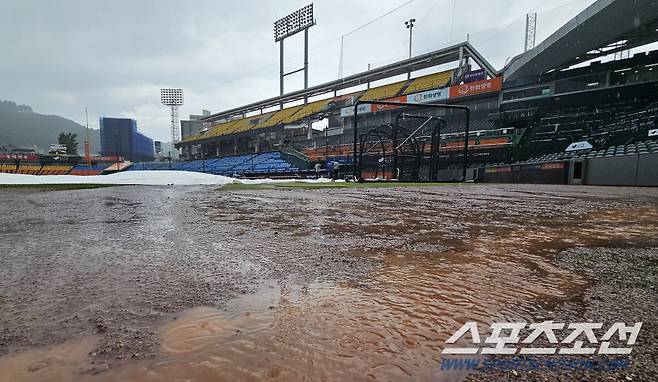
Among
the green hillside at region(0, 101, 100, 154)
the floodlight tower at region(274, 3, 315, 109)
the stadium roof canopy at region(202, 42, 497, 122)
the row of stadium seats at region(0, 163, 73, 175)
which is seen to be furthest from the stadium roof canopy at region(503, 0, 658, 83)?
the green hillside at region(0, 101, 100, 154)

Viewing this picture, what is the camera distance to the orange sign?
24047 mm

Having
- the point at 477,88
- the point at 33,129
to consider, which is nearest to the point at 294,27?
the point at 477,88

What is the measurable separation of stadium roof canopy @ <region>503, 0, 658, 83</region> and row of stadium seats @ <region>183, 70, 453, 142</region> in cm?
680

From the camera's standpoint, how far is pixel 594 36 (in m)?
17.4

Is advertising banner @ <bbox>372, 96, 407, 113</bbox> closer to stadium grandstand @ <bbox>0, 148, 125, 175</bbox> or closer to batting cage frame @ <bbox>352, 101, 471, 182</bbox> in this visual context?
batting cage frame @ <bbox>352, 101, 471, 182</bbox>

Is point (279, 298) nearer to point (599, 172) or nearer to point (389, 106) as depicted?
point (599, 172)

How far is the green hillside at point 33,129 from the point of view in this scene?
103275mm

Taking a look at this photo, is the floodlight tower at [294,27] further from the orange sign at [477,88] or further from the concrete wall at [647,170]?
the concrete wall at [647,170]

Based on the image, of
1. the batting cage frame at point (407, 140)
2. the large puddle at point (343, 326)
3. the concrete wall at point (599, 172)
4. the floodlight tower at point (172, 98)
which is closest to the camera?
the large puddle at point (343, 326)

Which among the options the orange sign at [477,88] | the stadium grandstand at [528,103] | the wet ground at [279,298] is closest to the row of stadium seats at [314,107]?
the stadium grandstand at [528,103]

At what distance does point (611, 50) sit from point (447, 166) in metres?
12.6

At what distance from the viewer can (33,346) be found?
28.7 inches

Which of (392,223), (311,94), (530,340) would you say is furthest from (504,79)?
(530,340)

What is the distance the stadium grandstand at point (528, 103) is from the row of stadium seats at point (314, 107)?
0.27 meters
